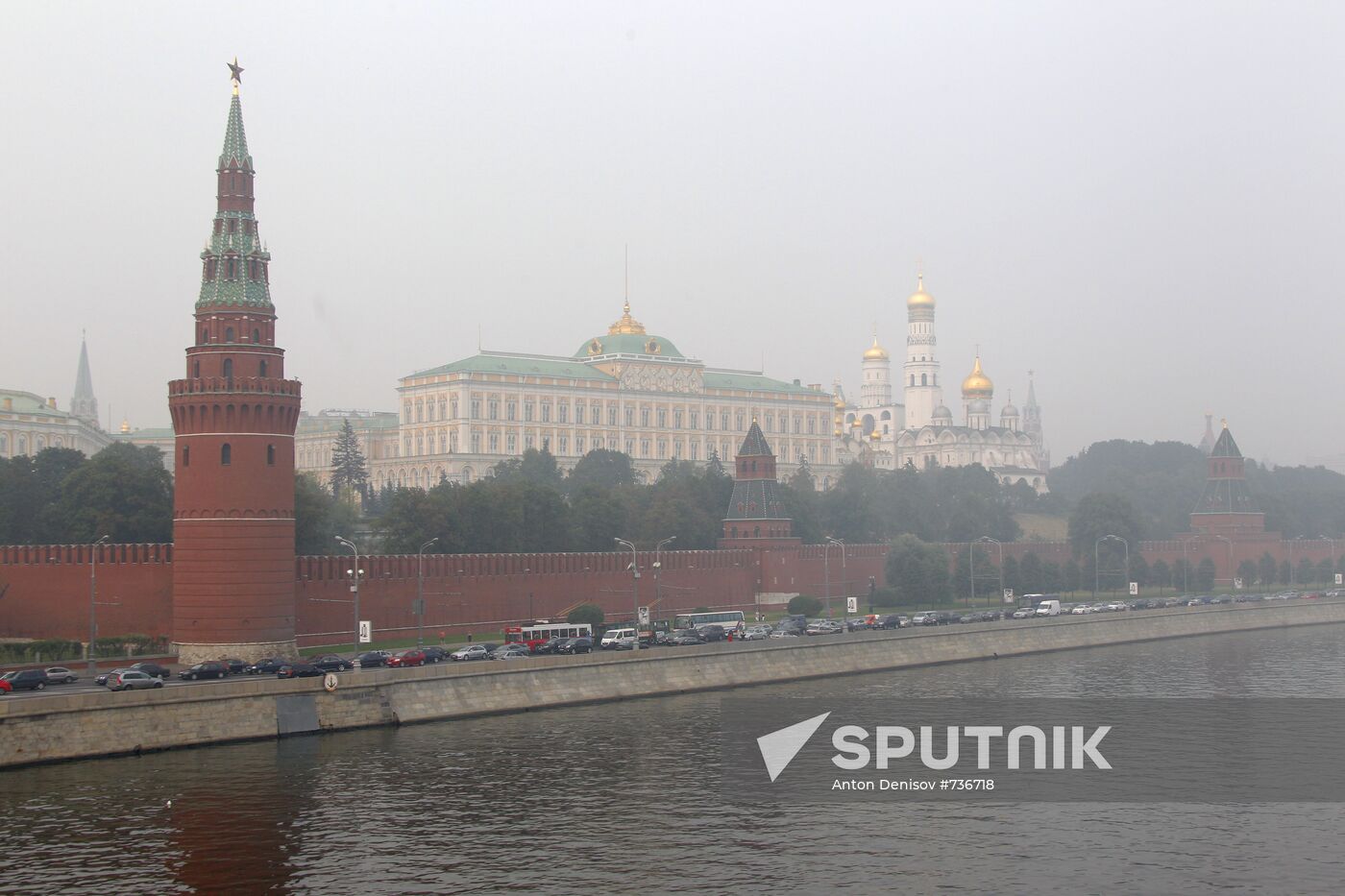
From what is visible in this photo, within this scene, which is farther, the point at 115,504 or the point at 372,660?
the point at 115,504

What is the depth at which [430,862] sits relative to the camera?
3553cm

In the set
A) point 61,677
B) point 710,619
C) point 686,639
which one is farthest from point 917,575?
point 61,677

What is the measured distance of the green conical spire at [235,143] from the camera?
6788cm

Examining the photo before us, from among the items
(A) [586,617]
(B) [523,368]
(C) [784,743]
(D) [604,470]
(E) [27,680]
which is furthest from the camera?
(B) [523,368]

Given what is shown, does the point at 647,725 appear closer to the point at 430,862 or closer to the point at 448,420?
the point at 430,862

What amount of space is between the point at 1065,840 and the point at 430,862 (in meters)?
13.4

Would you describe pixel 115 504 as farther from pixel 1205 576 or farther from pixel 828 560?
pixel 1205 576

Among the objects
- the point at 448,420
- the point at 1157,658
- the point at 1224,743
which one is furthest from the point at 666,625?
the point at 448,420

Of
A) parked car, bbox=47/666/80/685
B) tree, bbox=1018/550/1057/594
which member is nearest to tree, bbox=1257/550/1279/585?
tree, bbox=1018/550/1057/594

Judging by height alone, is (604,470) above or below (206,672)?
above

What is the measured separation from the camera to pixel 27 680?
179 ft

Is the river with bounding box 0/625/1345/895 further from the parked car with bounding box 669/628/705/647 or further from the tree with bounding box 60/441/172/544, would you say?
the tree with bounding box 60/441/172/544

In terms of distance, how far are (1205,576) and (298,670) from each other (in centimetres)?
9250

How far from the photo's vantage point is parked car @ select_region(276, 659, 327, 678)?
56938mm
